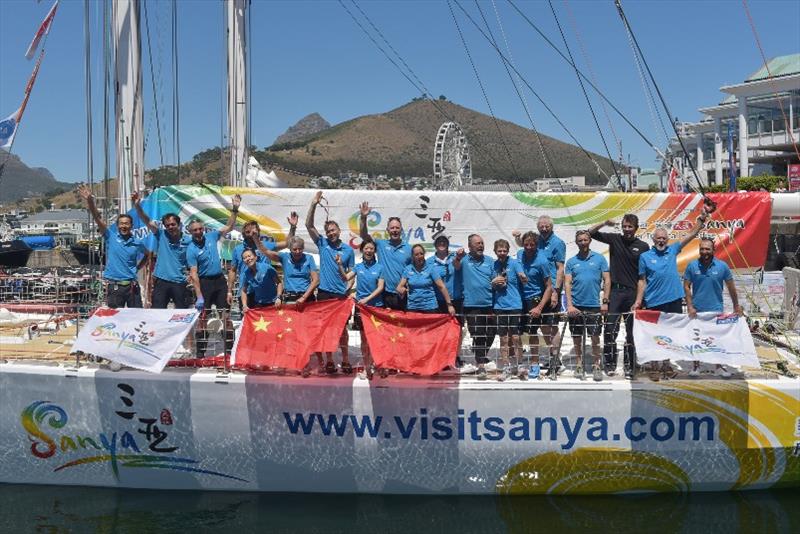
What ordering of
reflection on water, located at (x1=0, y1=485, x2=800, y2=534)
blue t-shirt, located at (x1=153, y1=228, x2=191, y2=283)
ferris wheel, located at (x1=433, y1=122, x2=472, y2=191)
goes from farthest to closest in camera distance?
ferris wheel, located at (x1=433, y1=122, x2=472, y2=191) < blue t-shirt, located at (x1=153, y1=228, x2=191, y2=283) < reflection on water, located at (x1=0, y1=485, x2=800, y2=534)

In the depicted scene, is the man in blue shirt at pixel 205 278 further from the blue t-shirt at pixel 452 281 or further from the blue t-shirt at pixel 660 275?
the blue t-shirt at pixel 660 275

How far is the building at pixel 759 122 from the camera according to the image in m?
45.5

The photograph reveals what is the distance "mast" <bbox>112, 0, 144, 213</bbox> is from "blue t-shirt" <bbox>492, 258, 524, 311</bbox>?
5.88m

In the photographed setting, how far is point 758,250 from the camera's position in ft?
34.7

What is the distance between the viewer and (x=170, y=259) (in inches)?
330

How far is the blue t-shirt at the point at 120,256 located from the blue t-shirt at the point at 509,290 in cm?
396

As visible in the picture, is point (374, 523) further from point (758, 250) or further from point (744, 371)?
point (758, 250)

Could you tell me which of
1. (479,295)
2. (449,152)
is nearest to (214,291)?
(479,295)

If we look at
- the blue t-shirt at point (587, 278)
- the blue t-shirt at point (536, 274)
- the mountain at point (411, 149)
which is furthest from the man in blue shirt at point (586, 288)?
the mountain at point (411, 149)

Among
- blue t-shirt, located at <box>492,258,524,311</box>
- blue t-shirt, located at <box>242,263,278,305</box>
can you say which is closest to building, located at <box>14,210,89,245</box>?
blue t-shirt, located at <box>242,263,278,305</box>

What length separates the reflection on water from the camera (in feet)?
23.6

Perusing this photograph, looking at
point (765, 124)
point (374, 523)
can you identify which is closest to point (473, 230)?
point (374, 523)

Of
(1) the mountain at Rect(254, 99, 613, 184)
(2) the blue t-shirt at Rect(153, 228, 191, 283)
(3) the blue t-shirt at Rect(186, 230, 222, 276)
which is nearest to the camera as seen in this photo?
(3) the blue t-shirt at Rect(186, 230, 222, 276)

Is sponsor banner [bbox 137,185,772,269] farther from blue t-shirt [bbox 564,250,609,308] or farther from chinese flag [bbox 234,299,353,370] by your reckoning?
chinese flag [bbox 234,299,353,370]
